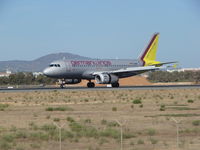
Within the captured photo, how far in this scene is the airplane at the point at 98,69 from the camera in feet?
282

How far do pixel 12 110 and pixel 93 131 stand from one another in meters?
18.5

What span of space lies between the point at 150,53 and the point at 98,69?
15.4 metres

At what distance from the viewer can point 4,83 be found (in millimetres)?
169750

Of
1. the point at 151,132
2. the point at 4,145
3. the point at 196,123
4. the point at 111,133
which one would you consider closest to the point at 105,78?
the point at 196,123

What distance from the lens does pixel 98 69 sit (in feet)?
296

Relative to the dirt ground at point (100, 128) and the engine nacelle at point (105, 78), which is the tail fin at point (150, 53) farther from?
the dirt ground at point (100, 128)

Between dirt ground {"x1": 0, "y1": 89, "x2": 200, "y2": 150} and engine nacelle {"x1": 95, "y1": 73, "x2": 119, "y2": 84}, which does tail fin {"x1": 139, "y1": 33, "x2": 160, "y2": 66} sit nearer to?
engine nacelle {"x1": 95, "y1": 73, "x2": 119, "y2": 84}

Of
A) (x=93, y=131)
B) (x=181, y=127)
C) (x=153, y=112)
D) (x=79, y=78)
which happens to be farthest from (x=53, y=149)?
(x=79, y=78)

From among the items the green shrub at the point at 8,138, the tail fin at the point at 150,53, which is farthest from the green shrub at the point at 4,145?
the tail fin at the point at 150,53

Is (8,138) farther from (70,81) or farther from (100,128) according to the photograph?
(70,81)

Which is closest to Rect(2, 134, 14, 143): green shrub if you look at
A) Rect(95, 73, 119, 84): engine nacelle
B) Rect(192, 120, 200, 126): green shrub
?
Rect(192, 120, 200, 126): green shrub

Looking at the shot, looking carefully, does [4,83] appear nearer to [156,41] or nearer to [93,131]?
[156,41]

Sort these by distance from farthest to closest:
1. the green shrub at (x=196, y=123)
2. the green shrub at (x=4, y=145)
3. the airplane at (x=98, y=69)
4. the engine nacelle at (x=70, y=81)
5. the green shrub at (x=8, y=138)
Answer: the engine nacelle at (x=70, y=81)
the airplane at (x=98, y=69)
the green shrub at (x=196, y=123)
the green shrub at (x=8, y=138)
the green shrub at (x=4, y=145)

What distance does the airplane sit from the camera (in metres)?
85.8
